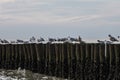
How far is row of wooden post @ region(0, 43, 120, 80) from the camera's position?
19.8 m

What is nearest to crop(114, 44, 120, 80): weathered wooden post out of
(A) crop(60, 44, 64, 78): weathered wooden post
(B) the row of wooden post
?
(B) the row of wooden post

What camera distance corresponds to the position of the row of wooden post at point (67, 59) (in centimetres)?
1983

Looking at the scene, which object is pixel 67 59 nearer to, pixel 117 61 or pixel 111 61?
pixel 111 61

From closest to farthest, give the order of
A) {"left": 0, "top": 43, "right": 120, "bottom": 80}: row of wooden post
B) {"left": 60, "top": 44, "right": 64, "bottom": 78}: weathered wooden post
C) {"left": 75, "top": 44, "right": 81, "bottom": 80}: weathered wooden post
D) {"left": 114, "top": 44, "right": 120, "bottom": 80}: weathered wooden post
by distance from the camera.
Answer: {"left": 114, "top": 44, "right": 120, "bottom": 80}: weathered wooden post
{"left": 0, "top": 43, "right": 120, "bottom": 80}: row of wooden post
{"left": 75, "top": 44, "right": 81, "bottom": 80}: weathered wooden post
{"left": 60, "top": 44, "right": 64, "bottom": 78}: weathered wooden post

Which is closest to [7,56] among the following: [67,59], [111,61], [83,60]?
[67,59]

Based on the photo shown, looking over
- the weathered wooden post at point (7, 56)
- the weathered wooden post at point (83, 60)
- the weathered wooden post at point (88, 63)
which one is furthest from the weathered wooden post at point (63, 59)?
the weathered wooden post at point (7, 56)

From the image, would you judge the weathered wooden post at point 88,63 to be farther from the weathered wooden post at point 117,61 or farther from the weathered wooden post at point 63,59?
the weathered wooden post at point 63,59

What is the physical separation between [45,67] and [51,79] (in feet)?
9.41

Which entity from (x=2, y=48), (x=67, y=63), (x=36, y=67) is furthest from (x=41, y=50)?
(x=2, y=48)

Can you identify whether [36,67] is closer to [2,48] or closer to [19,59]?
[19,59]

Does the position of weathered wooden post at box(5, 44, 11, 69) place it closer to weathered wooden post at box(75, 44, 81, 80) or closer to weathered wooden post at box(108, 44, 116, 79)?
weathered wooden post at box(75, 44, 81, 80)

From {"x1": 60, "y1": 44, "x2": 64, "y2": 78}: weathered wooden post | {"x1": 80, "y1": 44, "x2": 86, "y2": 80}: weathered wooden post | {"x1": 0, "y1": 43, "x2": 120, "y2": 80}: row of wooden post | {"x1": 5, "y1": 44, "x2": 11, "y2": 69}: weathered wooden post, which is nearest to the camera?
{"x1": 0, "y1": 43, "x2": 120, "y2": 80}: row of wooden post

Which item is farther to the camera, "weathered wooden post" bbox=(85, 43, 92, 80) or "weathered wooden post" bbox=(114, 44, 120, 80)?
"weathered wooden post" bbox=(85, 43, 92, 80)

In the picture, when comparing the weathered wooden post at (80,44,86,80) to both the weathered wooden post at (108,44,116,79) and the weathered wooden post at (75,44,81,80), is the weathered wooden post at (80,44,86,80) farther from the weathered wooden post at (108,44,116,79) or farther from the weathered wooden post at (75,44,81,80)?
the weathered wooden post at (108,44,116,79)
